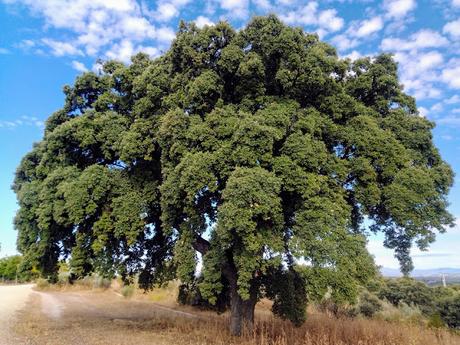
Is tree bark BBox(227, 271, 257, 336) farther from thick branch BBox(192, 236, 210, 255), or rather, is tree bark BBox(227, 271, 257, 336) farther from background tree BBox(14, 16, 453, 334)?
thick branch BBox(192, 236, 210, 255)

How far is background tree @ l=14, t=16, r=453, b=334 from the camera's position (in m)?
9.69

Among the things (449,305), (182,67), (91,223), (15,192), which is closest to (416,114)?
(182,67)

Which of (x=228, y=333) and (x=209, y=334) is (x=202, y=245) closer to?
(x=209, y=334)

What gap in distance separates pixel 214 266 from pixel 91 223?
5290mm

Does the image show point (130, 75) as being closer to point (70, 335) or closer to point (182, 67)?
point (182, 67)

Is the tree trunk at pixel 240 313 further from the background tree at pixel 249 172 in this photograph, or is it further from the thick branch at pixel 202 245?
the thick branch at pixel 202 245

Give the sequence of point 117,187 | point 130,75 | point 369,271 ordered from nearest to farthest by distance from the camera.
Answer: point 369,271, point 117,187, point 130,75

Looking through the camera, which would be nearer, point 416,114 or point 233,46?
point 233,46

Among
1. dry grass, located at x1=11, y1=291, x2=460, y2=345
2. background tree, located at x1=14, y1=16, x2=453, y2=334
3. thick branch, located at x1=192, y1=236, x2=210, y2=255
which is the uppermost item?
background tree, located at x1=14, y1=16, x2=453, y2=334

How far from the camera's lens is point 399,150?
11641 mm

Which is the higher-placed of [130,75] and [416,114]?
[130,75]

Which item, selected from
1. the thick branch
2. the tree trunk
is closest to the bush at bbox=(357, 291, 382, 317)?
the tree trunk

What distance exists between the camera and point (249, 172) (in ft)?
30.9

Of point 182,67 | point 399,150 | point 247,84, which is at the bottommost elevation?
point 399,150
